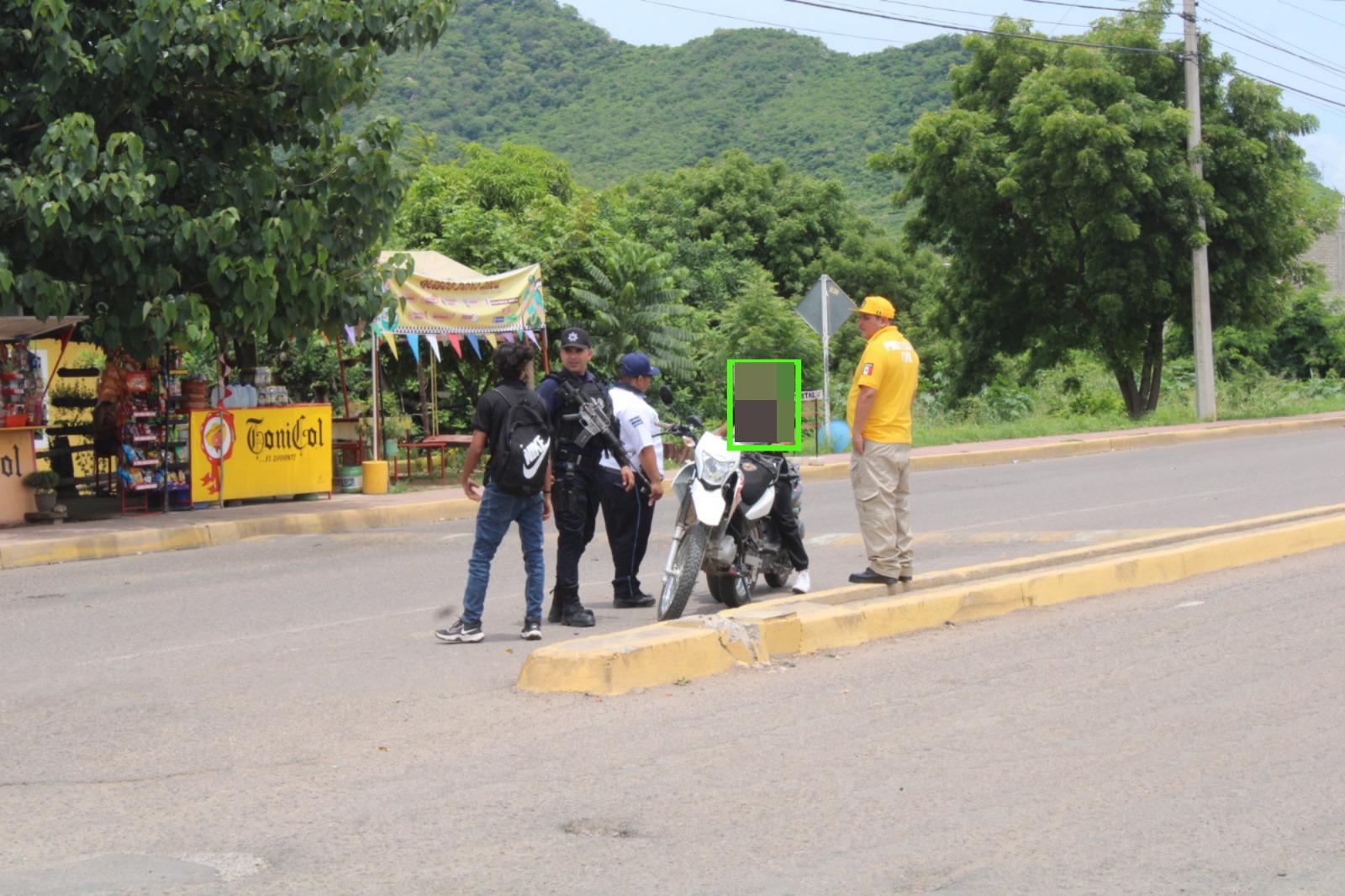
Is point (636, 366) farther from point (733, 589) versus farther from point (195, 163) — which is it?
point (195, 163)

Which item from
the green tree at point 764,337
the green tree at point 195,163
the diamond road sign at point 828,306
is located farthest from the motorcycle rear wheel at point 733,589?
the green tree at point 764,337

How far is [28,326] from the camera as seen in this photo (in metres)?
14.7

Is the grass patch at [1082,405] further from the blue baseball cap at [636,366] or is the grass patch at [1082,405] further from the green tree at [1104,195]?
the blue baseball cap at [636,366]

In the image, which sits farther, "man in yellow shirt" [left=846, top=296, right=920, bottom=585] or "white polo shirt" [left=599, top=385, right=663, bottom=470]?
"white polo shirt" [left=599, top=385, right=663, bottom=470]

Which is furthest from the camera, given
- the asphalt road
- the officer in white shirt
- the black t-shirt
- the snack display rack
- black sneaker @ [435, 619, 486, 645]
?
the snack display rack

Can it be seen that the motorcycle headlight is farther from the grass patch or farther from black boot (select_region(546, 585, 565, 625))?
the grass patch

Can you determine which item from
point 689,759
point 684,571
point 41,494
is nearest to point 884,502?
point 684,571

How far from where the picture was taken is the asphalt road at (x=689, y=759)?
4809mm

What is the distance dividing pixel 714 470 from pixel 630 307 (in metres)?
15.0

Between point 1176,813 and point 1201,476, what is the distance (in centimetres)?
1397

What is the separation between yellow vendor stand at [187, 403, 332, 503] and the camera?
16.2 metres

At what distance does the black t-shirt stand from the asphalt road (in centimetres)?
116

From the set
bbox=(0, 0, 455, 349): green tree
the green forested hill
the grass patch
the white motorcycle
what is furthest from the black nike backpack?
the green forested hill

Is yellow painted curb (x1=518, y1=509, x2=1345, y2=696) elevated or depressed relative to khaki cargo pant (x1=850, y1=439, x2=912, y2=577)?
depressed
